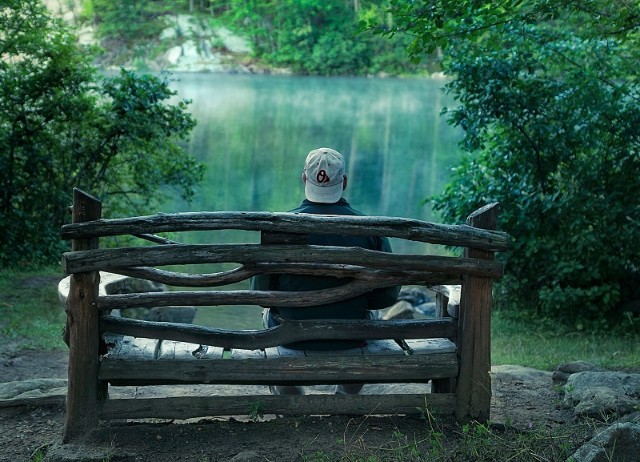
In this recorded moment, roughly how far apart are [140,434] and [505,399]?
2.33m

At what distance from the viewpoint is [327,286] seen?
4844 mm

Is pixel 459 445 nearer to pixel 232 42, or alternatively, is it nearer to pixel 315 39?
pixel 315 39

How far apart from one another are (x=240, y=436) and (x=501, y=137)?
6842 mm

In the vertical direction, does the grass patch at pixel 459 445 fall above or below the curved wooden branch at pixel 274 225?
below

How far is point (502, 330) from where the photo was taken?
389 inches

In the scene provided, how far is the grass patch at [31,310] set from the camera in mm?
8117

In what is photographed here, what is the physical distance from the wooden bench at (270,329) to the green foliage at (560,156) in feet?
16.7

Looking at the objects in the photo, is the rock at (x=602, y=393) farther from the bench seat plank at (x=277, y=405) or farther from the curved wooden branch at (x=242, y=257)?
the curved wooden branch at (x=242, y=257)

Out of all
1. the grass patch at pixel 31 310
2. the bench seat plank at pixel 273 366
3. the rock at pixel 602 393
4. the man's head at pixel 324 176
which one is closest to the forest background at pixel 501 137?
the grass patch at pixel 31 310

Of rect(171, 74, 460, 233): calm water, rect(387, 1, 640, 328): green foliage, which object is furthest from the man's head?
rect(171, 74, 460, 233): calm water

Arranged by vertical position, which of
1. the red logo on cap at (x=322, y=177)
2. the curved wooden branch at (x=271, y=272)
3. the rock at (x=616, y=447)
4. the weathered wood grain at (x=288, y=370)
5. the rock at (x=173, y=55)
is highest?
the rock at (x=173, y=55)

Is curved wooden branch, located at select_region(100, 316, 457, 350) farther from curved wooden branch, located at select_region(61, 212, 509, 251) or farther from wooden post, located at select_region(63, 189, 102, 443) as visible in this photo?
curved wooden branch, located at select_region(61, 212, 509, 251)

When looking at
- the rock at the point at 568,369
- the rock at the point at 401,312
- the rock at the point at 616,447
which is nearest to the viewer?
the rock at the point at 616,447

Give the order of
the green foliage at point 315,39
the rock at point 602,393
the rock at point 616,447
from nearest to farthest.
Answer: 1. the rock at point 616,447
2. the rock at point 602,393
3. the green foliage at point 315,39
